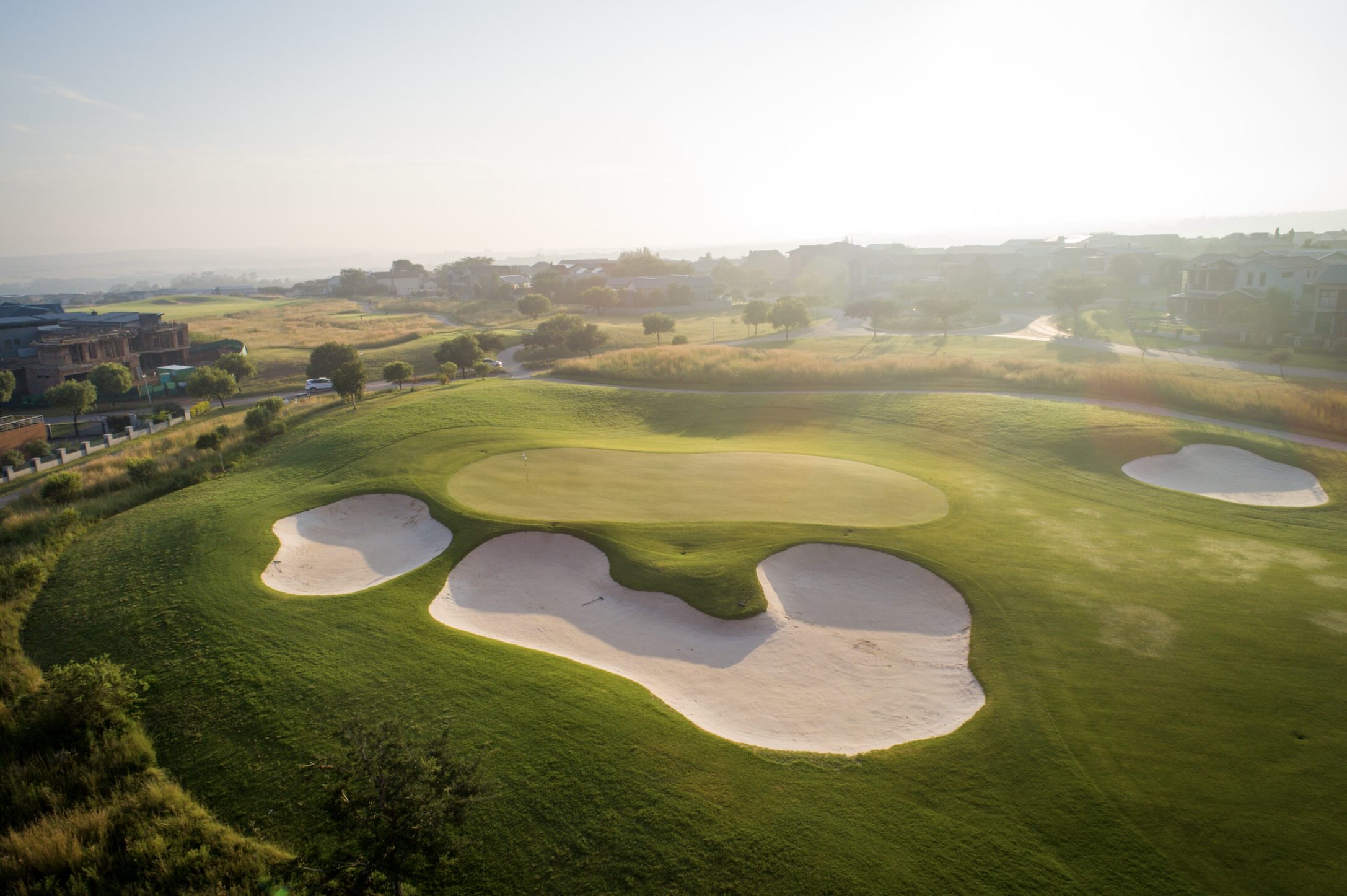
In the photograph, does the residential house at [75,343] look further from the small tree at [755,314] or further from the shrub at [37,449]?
→ the small tree at [755,314]

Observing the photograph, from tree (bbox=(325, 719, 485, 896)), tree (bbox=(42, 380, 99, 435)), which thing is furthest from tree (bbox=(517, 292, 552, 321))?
tree (bbox=(325, 719, 485, 896))

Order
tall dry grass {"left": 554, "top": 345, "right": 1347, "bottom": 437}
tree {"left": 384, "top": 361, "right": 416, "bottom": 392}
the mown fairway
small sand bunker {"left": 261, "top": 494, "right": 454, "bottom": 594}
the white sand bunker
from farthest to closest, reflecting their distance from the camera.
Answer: tree {"left": 384, "top": 361, "right": 416, "bottom": 392} → tall dry grass {"left": 554, "top": 345, "right": 1347, "bottom": 437} → small sand bunker {"left": 261, "top": 494, "right": 454, "bottom": 594} → the white sand bunker → the mown fairway

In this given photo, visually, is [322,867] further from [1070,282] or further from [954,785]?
[1070,282]

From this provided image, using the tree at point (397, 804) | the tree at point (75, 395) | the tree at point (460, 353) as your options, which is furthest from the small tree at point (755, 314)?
the tree at point (397, 804)

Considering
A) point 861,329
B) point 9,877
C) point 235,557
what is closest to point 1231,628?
point 9,877

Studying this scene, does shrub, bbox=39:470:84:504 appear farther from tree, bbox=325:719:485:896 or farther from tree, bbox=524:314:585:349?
tree, bbox=524:314:585:349

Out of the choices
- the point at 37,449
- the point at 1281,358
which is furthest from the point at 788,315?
the point at 37,449

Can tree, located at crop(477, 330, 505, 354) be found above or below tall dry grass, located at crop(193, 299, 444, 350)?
below
